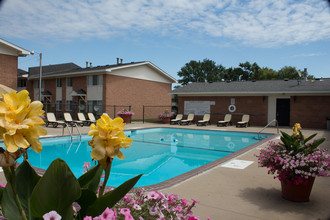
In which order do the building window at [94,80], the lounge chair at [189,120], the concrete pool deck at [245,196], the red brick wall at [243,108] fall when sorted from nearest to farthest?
the concrete pool deck at [245,196]
the red brick wall at [243,108]
the lounge chair at [189,120]
the building window at [94,80]

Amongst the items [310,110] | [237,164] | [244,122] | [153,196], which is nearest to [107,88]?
[244,122]

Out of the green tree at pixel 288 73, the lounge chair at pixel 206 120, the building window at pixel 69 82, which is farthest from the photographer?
the green tree at pixel 288 73

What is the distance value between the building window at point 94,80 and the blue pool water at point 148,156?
38.6 feet

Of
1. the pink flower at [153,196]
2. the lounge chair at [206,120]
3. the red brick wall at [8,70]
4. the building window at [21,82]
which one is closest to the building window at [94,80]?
the red brick wall at [8,70]

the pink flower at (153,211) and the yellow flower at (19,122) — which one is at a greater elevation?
the yellow flower at (19,122)

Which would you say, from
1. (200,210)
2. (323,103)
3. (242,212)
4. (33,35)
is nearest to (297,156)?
(242,212)

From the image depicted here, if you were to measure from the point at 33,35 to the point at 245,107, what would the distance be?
16165 mm

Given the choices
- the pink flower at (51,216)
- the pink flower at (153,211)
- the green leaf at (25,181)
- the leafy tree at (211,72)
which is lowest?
the pink flower at (153,211)

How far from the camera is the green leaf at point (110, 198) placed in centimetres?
111

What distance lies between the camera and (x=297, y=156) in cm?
386

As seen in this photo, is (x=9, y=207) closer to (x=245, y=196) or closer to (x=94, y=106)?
(x=245, y=196)

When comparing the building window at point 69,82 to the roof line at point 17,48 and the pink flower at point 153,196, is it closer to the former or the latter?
the roof line at point 17,48

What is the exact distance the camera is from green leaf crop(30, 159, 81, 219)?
0.94 m

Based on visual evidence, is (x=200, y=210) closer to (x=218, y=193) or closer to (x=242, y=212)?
(x=242, y=212)
